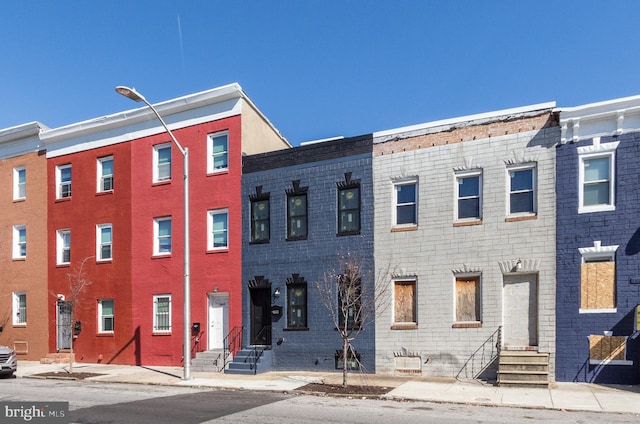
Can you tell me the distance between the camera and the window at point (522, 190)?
15414 millimetres

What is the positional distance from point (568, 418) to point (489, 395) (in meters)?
2.64

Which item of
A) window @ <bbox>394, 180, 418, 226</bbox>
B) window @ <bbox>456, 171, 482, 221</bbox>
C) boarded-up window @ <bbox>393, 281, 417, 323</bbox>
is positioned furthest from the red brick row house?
window @ <bbox>456, 171, 482, 221</bbox>

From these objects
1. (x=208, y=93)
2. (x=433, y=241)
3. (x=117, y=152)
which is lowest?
(x=433, y=241)

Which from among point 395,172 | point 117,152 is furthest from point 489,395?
point 117,152

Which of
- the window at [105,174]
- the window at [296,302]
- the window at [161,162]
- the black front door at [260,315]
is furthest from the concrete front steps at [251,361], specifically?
the window at [105,174]

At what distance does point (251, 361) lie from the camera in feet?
57.7

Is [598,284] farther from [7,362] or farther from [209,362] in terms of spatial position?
[7,362]

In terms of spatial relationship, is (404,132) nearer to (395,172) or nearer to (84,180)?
(395,172)

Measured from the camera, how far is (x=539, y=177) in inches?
598

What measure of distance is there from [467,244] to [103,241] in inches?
594

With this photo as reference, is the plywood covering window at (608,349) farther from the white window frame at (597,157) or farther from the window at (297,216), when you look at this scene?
the window at (297,216)

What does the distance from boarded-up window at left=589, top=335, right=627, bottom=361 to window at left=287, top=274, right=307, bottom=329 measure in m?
8.82

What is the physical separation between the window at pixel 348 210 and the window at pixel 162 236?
736 centimetres

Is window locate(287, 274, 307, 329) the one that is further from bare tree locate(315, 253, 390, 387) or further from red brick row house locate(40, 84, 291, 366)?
red brick row house locate(40, 84, 291, 366)
